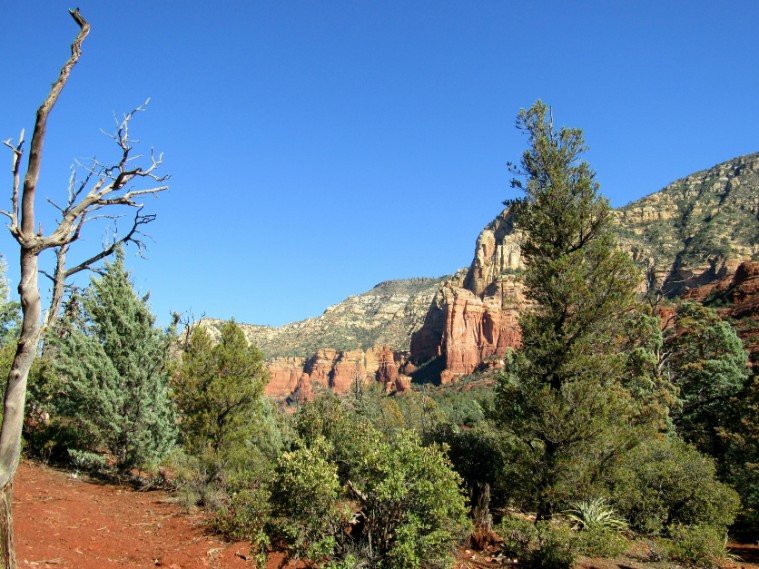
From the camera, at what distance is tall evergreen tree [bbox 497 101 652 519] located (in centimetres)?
1145

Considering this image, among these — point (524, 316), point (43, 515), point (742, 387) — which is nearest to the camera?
point (43, 515)

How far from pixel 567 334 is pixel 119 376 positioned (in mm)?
13279

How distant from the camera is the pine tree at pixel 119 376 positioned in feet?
48.4

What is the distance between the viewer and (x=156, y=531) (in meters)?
10.1

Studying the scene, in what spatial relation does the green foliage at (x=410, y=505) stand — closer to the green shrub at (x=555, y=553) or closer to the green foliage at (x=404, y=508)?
the green foliage at (x=404, y=508)

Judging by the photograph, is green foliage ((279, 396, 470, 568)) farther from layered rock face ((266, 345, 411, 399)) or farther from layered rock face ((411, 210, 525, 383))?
layered rock face ((266, 345, 411, 399))

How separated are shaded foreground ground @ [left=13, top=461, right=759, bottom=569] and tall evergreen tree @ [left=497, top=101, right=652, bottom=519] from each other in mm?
2367

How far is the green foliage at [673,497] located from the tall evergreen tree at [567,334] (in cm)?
249

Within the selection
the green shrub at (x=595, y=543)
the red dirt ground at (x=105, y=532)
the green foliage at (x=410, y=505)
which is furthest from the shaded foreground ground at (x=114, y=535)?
the green foliage at (x=410, y=505)

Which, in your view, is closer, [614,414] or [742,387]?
[614,414]

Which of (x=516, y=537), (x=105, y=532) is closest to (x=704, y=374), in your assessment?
(x=516, y=537)

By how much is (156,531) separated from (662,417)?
2451 centimetres

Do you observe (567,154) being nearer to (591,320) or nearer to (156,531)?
(591,320)

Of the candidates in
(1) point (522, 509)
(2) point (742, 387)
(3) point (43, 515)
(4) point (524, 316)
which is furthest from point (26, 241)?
(2) point (742, 387)
